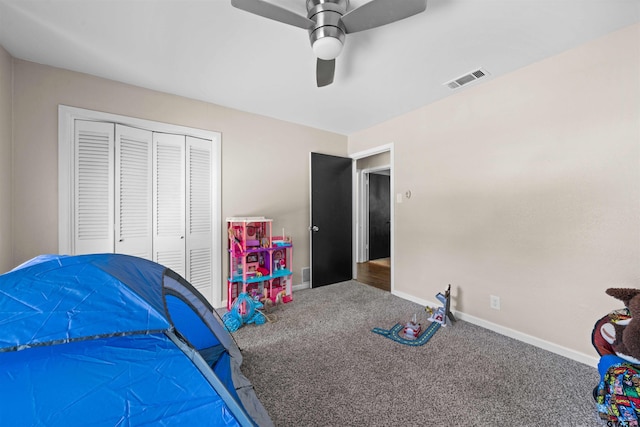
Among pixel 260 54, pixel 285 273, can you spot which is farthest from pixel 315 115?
pixel 285 273

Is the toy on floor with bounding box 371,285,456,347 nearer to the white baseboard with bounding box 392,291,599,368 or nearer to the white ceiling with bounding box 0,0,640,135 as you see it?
the white baseboard with bounding box 392,291,599,368

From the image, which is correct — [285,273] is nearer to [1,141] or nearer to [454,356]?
[454,356]

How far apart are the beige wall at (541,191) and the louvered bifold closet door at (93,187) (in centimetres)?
324

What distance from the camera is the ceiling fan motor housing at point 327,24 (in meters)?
1.33

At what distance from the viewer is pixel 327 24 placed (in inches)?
54.0

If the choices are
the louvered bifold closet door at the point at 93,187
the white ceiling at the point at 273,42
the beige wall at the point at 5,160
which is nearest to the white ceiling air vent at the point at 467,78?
the white ceiling at the point at 273,42

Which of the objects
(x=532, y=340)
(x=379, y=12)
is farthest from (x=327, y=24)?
(x=532, y=340)

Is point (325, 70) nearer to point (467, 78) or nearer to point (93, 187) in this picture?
point (467, 78)

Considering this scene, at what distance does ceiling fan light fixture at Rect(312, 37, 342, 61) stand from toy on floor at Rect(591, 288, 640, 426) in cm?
214

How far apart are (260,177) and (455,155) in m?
2.26

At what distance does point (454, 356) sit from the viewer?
1.82 meters

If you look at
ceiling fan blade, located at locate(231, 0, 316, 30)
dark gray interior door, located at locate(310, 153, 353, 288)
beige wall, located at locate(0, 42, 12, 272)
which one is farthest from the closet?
ceiling fan blade, located at locate(231, 0, 316, 30)

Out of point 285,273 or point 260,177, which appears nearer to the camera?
point 285,273

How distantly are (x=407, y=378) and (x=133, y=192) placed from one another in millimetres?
2839
